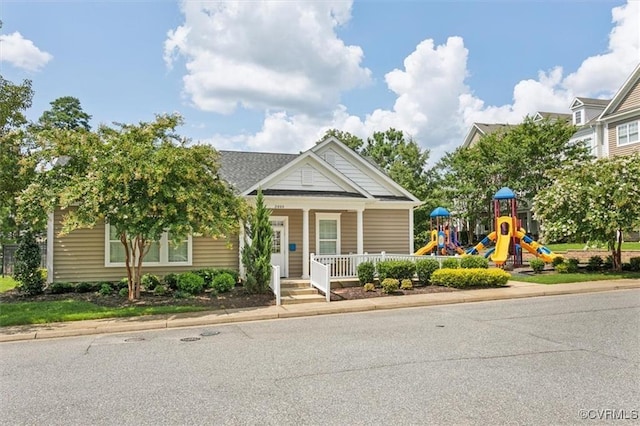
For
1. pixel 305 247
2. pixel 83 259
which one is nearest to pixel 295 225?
pixel 305 247

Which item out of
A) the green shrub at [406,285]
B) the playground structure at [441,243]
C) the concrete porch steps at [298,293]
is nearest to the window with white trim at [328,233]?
the concrete porch steps at [298,293]

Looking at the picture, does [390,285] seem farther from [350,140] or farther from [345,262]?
[350,140]

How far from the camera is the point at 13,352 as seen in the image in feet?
26.0

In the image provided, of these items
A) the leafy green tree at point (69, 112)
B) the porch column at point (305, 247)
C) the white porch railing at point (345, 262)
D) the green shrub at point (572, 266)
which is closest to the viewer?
the white porch railing at point (345, 262)

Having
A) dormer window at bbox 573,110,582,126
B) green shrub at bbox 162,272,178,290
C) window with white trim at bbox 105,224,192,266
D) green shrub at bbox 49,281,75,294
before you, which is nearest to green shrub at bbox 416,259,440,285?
window with white trim at bbox 105,224,192,266

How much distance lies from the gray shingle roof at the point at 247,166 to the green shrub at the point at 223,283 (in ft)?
11.9

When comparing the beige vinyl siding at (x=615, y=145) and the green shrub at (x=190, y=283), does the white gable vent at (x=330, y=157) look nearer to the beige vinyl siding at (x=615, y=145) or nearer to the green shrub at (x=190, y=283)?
the green shrub at (x=190, y=283)

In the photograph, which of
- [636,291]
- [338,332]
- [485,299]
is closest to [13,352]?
[338,332]

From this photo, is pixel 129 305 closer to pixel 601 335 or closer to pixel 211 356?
pixel 211 356

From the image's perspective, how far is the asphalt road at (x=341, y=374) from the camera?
4598 millimetres

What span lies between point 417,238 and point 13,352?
26438 millimetres

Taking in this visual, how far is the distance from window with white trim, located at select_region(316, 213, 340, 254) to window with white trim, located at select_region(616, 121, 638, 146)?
2149 cm

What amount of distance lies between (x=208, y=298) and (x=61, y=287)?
16.0 ft

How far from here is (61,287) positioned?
45.6 ft
